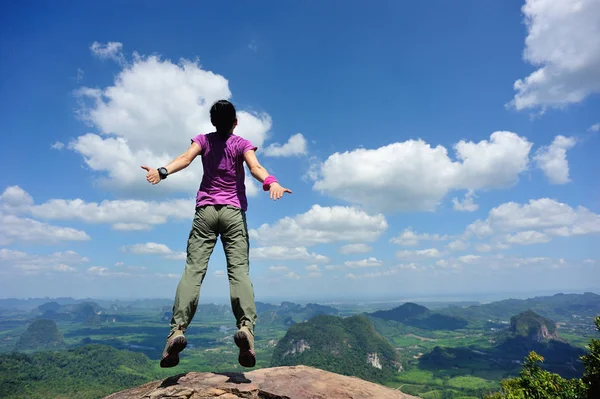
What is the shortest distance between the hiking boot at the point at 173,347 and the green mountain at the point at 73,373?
344 feet

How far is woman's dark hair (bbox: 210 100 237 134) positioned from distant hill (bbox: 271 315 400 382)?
463 feet

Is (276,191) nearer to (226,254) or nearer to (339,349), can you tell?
(226,254)

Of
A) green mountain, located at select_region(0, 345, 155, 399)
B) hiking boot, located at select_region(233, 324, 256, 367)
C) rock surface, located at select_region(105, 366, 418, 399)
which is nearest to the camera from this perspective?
hiking boot, located at select_region(233, 324, 256, 367)

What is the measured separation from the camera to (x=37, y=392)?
8900cm

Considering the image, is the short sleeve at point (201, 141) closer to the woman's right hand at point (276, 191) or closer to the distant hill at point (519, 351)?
the woman's right hand at point (276, 191)

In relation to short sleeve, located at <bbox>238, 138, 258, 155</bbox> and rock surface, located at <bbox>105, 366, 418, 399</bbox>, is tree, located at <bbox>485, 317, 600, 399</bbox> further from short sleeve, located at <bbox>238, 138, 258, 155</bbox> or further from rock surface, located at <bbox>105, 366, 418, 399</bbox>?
short sleeve, located at <bbox>238, 138, 258, 155</bbox>

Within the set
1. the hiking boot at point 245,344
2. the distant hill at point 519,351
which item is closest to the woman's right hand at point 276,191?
the hiking boot at point 245,344

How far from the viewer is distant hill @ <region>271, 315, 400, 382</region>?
445 feet

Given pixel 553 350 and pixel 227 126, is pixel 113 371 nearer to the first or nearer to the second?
pixel 227 126

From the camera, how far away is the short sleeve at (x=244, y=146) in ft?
13.9

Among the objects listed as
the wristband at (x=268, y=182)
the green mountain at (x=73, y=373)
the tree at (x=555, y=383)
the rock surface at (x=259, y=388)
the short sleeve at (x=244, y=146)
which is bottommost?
the green mountain at (x=73, y=373)

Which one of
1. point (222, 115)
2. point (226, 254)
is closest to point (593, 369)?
point (226, 254)

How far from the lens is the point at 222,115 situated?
427cm

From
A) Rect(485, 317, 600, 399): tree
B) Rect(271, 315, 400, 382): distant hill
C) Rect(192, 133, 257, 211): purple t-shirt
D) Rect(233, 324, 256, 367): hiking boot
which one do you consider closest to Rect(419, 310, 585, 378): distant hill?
Rect(271, 315, 400, 382): distant hill
